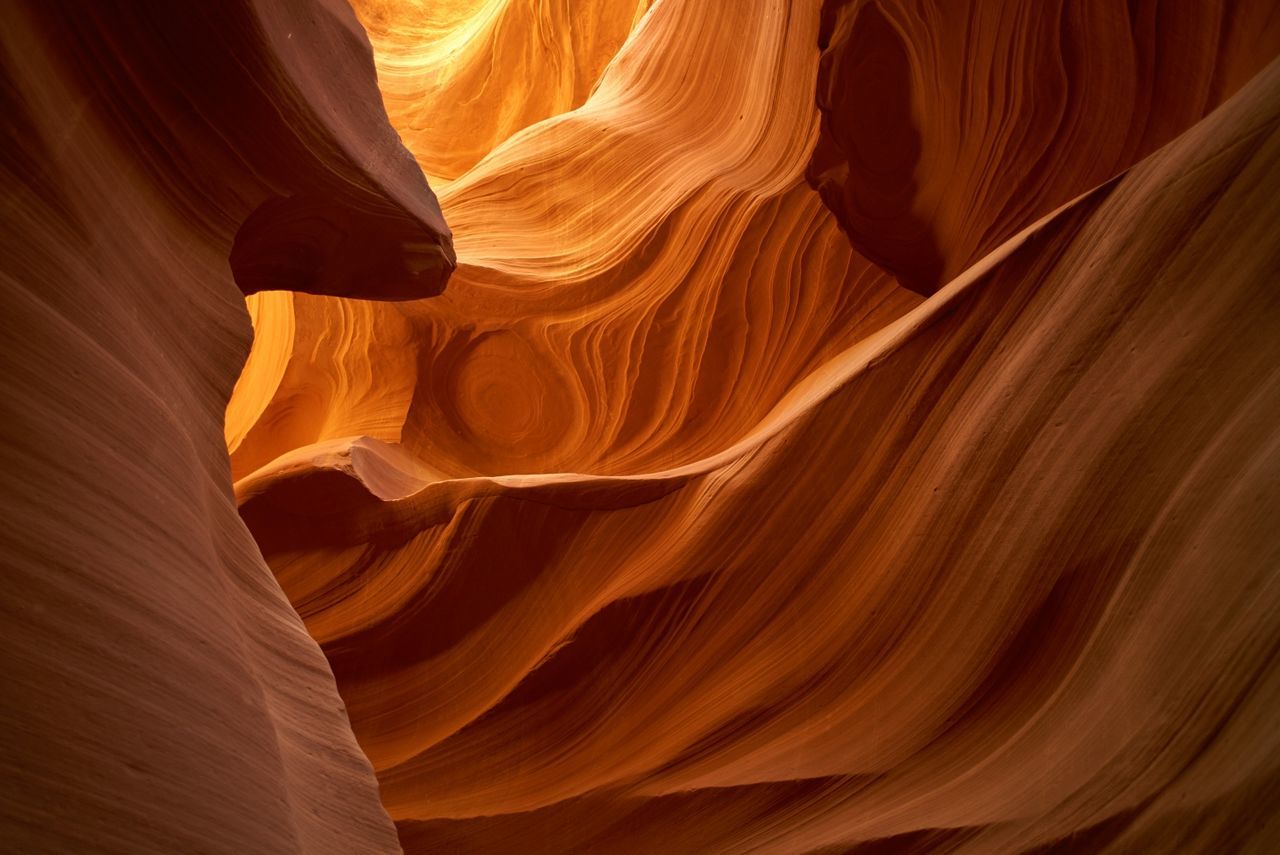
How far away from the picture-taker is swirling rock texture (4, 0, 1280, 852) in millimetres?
1446

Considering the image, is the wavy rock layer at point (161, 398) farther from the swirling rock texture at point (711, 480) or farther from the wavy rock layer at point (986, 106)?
the wavy rock layer at point (986, 106)

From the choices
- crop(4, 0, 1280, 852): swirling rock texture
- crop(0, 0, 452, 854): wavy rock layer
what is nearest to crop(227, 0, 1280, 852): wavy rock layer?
crop(4, 0, 1280, 852): swirling rock texture

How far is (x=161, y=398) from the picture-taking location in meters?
1.64

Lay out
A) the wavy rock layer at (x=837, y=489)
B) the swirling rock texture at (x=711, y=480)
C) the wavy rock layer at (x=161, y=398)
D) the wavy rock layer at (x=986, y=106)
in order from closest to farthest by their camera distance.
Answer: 1. the wavy rock layer at (x=161, y=398)
2. the swirling rock texture at (x=711, y=480)
3. the wavy rock layer at (x=837, y=489)
4. the wavy rock layer at (x=986, y=106)

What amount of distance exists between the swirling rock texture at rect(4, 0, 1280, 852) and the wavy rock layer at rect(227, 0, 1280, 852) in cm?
1

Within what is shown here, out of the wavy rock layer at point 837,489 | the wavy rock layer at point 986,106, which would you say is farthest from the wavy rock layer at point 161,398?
the wavy rock layer at point 986,106

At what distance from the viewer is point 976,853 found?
1920 millimetres

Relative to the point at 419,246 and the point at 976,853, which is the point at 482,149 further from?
the point at 976,853

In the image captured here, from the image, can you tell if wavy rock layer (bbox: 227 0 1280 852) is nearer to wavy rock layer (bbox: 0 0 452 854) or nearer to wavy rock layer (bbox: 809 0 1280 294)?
wavy rock layer (bbox: 809 0 1280 294)

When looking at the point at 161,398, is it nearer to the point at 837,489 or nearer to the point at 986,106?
the point at 837,489

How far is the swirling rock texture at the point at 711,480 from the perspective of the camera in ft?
4.75

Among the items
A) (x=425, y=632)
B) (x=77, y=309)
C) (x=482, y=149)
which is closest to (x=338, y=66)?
(x=77, y=309)

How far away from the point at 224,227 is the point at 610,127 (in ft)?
11.5

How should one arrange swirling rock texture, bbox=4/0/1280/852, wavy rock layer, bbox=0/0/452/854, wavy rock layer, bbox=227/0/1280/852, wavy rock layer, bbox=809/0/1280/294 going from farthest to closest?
wavy rock layer, bbox=809/0/1280/294 → wavy rock layer, bbox=227/0/1280/852 → swirling rock texture, bbox=4/0/1280/852 → wavy rock layer, bbox=0/0/452/854
